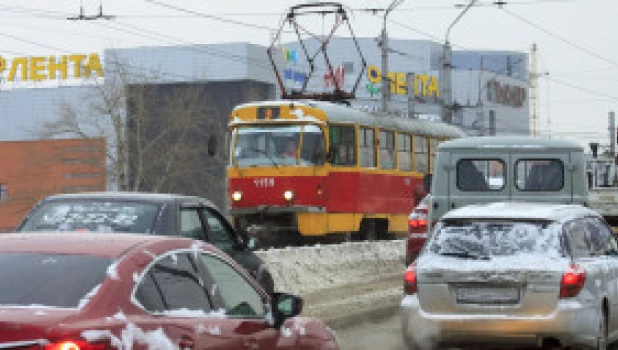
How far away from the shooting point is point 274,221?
95.4 ft

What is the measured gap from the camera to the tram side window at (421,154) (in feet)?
111

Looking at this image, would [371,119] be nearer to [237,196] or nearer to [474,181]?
[237,196]

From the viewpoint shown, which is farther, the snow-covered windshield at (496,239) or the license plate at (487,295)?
the snow-covered windshield at (496,239)

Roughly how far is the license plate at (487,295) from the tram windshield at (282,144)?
58.0ft

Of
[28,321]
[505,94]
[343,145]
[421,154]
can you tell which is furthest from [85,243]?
[505,94]

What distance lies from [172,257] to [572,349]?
540 cm

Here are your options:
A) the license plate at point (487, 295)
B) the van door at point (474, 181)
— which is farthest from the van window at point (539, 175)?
the license plate at point (487, 295)

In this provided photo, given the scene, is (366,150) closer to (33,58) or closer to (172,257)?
(172,257)

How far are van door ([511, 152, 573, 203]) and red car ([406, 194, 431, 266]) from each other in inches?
109

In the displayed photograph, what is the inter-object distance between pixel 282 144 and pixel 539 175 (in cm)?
1180

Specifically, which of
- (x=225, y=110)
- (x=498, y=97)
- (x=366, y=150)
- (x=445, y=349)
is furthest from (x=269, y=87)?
(x=445, y=349)

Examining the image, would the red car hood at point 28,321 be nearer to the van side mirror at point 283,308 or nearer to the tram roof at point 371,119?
the van side mirror at point 283,308

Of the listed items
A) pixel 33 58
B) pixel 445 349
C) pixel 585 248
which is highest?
pixel 33 58

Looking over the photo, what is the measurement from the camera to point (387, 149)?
104 ft
